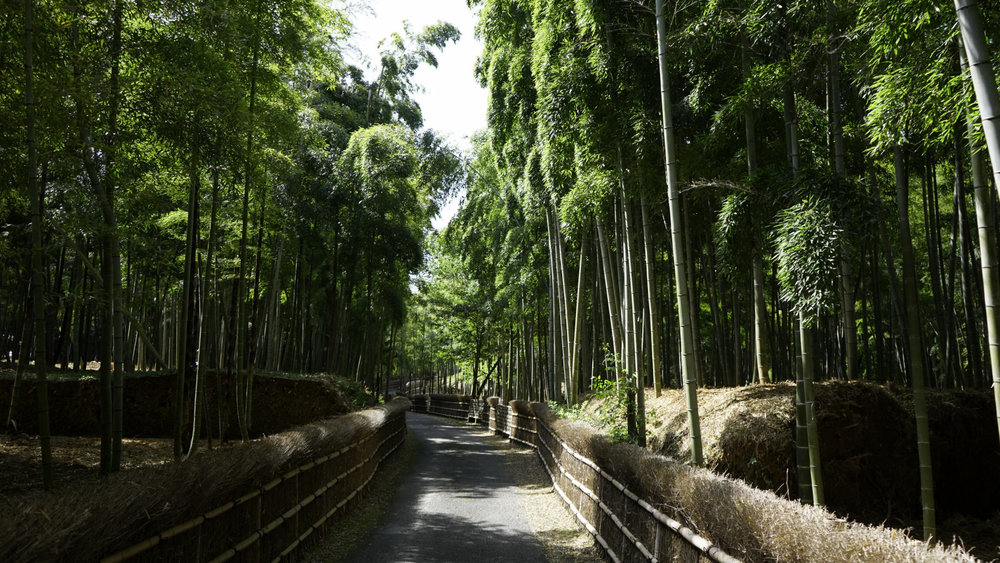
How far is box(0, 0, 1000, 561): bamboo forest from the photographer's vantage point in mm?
3830

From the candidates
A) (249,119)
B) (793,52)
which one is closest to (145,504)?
(249,119)

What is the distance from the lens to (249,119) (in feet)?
15.9

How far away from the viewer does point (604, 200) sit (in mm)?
7113

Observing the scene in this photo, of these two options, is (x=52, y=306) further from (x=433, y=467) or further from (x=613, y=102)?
(x=433, y=467)

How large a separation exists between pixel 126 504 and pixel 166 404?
325 inches

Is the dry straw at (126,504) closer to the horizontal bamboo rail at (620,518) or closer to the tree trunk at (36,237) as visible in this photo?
the tree trunk at (36,237)

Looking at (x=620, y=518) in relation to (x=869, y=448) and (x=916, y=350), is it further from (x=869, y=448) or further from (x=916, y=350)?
(x=869, y=448)

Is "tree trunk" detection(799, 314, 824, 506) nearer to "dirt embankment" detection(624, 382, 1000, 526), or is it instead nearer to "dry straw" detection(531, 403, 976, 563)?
"dirt embankment" detection(624, 382, 1000, 526)

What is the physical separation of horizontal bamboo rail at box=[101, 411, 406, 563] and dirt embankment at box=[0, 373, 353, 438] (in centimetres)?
234

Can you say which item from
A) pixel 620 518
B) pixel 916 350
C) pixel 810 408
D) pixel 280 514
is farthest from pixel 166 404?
pixel 916 350

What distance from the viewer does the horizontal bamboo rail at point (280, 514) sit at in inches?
104

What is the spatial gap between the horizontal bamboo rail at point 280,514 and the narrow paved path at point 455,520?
0.42 metres

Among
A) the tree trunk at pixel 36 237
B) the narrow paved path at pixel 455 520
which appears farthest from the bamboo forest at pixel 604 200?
the narrow paved path at pixel 455 520

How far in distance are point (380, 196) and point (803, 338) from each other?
25.0ft
